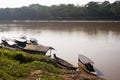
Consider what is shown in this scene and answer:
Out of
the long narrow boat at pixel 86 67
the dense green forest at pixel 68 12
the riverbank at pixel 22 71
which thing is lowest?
the dense green forest at pixel 68 12

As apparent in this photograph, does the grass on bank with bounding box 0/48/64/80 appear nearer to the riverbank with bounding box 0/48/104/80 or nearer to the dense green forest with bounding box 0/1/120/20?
the riverbank with bounding box 0/48/104/80

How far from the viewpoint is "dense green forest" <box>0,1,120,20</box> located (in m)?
88.9

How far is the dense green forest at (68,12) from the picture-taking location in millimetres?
88875

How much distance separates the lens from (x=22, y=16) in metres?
109

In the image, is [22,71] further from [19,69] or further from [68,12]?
[68,12]

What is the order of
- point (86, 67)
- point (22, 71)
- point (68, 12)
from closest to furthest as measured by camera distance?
point (22, 71) < point (86, 67) < point (68, 12)

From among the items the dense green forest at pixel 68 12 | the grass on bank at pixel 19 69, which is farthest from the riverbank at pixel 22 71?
the dense green forest at pixel 68 12

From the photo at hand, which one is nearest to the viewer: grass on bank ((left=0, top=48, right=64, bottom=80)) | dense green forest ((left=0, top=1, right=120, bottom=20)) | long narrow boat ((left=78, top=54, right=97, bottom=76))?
grass on bank ((left=0, top=48, right=64, bottom=80))

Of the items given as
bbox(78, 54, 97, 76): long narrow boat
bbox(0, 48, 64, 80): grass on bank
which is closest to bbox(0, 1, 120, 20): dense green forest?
bbox(78, 54, 97, 76): long narrow boat

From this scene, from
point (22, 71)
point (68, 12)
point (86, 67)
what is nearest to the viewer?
point (22, 71)

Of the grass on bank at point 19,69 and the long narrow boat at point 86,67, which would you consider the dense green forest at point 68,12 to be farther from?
the grass on bank at point 19,69

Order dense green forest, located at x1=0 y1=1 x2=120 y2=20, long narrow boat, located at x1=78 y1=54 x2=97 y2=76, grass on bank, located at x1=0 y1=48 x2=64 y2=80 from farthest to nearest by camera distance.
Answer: dense green forest, located at x1=0 y1=1 x2=120 y2=20 < long narrow boat, located at x1=78 y1=54 x2=97 y2=76 < grass on bank, located at x1=0 y1=48 x2=64 y2=80

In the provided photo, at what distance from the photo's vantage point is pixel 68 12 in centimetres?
9956

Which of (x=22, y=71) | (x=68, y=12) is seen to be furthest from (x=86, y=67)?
(x=68, y=12)
